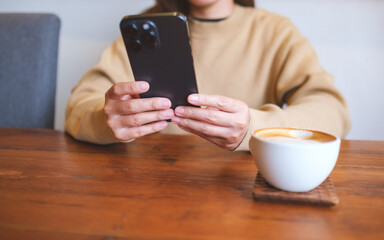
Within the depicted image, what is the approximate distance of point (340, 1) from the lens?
129cm

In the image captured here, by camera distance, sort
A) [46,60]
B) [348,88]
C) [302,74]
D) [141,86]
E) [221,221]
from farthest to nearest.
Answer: [348,88], [46,60], [302,74], [141,86], [221,221]

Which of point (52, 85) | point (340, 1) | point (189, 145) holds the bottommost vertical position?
point (52, 85)

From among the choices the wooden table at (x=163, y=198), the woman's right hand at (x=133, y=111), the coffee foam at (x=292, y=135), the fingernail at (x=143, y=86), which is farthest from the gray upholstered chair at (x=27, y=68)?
the coffee foam at (x=292, y=135)

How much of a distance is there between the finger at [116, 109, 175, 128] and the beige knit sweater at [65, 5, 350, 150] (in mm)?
263

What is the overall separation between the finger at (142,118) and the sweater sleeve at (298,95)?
0.57 feet

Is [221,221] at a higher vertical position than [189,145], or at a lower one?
higher

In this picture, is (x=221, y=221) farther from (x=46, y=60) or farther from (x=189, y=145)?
(x=46, y=60)

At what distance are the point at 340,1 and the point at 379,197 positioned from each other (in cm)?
109

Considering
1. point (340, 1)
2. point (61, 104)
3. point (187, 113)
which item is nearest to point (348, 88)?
point (340, 1)

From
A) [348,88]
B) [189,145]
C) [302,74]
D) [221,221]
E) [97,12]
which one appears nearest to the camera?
[221,221]

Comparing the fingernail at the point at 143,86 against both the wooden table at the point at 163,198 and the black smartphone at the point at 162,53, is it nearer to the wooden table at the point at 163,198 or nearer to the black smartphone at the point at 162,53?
the black smartphone at the point at 162,53

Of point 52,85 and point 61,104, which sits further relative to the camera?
point 61,104

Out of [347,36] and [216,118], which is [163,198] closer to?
[216,118]

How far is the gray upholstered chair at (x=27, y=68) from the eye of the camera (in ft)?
3.91
